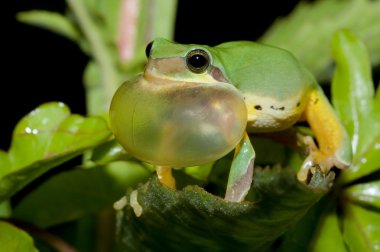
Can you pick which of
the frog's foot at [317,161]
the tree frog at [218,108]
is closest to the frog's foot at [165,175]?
the tree frog at [218,108]

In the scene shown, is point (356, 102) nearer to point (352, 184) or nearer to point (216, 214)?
point (352, 184)

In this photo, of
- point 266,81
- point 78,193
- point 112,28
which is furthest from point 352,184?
point 112,28

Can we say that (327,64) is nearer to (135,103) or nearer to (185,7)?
(185,7)

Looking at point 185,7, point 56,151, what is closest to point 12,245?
point 56,151

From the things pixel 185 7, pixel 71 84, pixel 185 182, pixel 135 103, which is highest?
pixel 135 103

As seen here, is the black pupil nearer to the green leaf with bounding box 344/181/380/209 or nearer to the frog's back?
the frog's back
